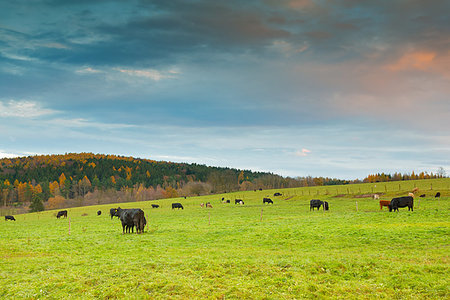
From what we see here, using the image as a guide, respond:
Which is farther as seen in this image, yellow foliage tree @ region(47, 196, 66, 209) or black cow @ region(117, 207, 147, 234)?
yellow foliage tree @ region(47, 196, 66, 209)

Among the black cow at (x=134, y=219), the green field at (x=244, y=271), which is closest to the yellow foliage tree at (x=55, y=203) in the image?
the black cow at (x=134, y=219)

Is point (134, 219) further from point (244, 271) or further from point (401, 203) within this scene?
point (401, 203)

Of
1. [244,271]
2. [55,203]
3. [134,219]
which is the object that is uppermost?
[244,271]

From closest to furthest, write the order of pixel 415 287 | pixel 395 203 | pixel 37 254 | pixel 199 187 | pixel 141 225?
pixel 415 287, pixel 37 254, pixel 141 225, pixel 395 203, pixel 199 187

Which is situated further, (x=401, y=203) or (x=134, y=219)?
(x=401, y=203)

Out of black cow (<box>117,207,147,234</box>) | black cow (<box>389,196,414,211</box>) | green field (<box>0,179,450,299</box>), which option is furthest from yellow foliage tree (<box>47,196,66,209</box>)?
black cow (<box>389,196,414,211</box>)

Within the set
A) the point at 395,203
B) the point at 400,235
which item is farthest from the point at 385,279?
the point at 395,203

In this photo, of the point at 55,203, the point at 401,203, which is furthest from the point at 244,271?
the point at 55,203

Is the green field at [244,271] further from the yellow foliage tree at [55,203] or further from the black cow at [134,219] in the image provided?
the yellow foliage tree at [55,203]

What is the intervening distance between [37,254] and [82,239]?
5.72 meters

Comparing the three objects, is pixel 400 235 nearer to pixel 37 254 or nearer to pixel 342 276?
pixel 342 276

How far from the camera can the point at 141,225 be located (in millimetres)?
31094

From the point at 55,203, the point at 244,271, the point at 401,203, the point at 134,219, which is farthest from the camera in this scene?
the point at 55,203

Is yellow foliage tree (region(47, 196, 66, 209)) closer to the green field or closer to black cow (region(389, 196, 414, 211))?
the green field
